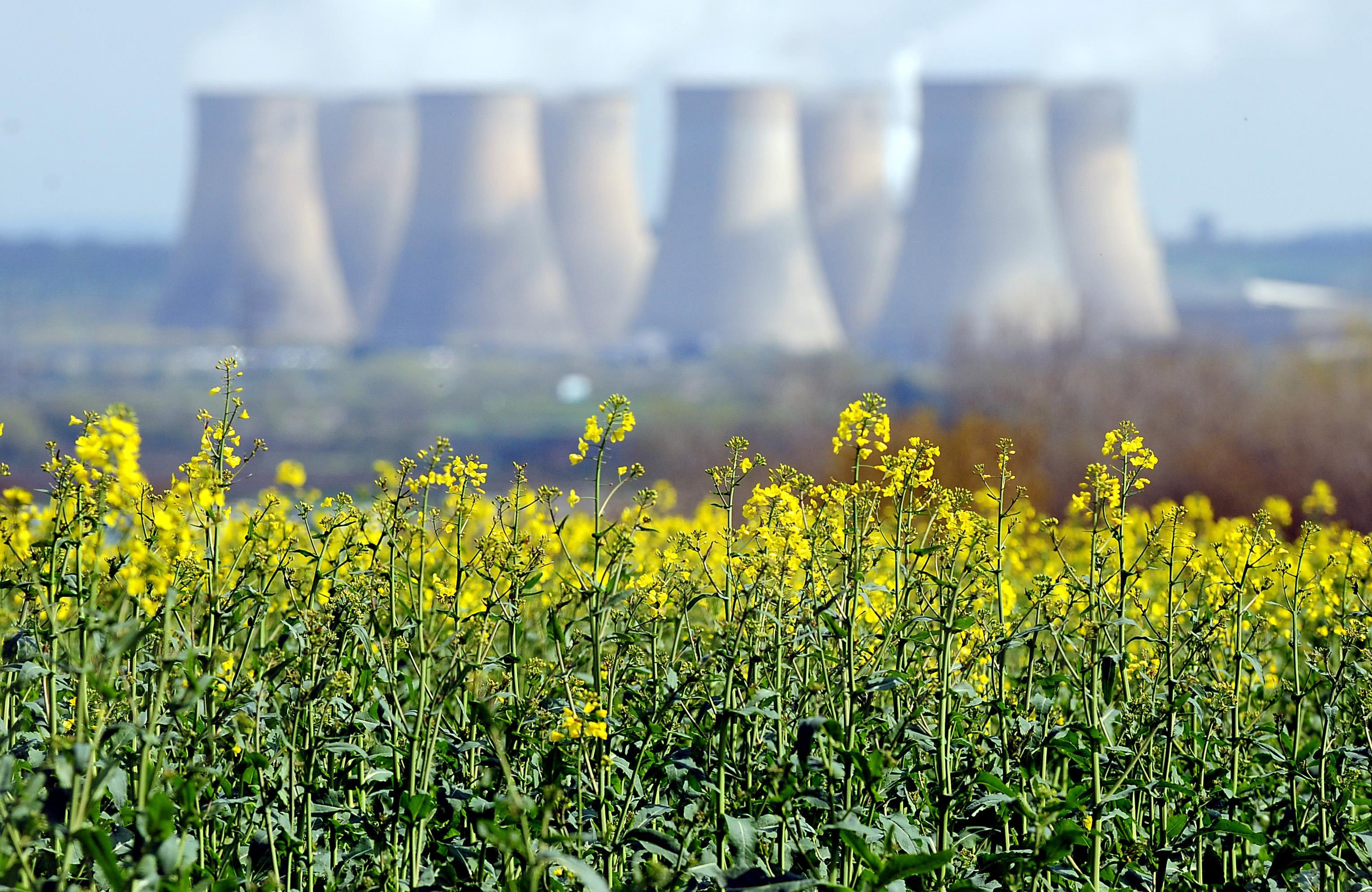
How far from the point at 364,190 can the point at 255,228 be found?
516cm

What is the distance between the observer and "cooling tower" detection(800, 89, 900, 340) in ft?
129

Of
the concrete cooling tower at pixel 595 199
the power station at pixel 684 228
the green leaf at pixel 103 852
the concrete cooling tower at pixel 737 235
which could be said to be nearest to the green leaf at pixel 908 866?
the green leaf at pixel 103 852

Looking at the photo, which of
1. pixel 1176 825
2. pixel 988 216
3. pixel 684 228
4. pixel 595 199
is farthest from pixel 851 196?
pixel 1176 825

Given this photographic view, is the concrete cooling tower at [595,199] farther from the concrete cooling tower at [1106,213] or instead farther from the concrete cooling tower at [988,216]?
the concrete cooling tower at [1106,213]

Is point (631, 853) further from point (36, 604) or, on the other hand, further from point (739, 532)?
point (36, 604)

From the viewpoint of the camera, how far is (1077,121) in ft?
116

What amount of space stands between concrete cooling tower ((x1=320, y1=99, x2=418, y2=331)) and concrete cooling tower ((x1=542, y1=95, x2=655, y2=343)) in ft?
14.8

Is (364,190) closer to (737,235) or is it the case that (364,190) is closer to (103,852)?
(737,235)

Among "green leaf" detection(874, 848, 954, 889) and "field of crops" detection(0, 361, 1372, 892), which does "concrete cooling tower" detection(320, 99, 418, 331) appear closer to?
"field of crops" detection(0, 361, 1372, 892)

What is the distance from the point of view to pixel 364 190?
136ft

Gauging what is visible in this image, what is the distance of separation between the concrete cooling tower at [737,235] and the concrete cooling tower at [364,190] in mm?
9022

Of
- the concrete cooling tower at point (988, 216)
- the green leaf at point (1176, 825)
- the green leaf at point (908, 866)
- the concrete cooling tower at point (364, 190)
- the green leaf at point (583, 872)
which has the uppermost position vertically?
the concrete cooling tower at point (364, 190)

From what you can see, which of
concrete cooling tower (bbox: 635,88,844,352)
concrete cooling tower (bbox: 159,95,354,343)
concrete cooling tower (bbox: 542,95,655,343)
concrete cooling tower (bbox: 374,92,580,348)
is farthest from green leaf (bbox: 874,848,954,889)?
concrete cooling tower (bbox: 542,95,655,343)

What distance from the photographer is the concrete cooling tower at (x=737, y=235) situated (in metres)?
33.9
